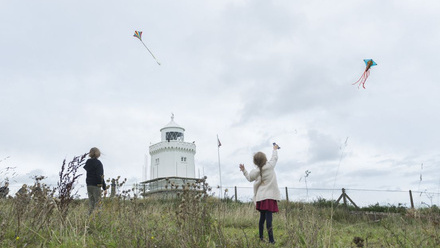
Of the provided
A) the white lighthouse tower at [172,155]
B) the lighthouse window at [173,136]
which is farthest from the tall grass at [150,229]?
the lighthouse window at [173,136]

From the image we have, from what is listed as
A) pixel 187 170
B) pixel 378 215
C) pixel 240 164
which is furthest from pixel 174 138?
pixel 240 164

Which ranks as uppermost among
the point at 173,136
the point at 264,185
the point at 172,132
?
the point at 172,132

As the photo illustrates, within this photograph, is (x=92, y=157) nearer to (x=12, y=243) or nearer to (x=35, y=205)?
(x=35, y=205)

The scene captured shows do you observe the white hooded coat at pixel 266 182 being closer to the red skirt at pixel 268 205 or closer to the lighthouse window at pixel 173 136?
the red skirt at pixel 268 205

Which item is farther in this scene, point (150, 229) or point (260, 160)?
point (260, 160)

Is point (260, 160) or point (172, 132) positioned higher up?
point (172, 132)

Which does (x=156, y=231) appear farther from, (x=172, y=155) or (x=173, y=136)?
(x=173, y=136)

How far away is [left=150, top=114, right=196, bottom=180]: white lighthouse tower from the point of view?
3319 cm

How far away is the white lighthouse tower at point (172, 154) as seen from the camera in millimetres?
33188

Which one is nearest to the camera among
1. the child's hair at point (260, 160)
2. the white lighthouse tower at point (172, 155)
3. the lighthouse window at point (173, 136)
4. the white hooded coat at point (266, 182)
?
the white hooded coat at point (266, 182)

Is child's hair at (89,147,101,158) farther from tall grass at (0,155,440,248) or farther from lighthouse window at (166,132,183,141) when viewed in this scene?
lighthouse window at (166,132,183,141)

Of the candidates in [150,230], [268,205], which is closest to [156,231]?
[150,230]

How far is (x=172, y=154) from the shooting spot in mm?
33156

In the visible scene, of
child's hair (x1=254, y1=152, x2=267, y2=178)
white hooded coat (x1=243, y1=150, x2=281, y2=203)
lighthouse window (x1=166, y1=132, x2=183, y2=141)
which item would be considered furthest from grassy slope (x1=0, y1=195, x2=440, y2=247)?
lighthouse window (x1=166, y1=132, x2=183, y2=141)
